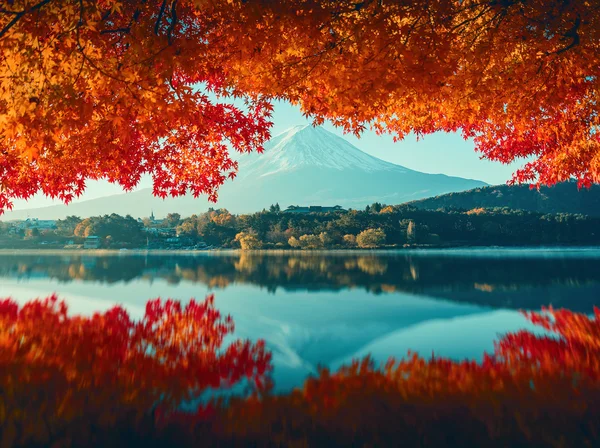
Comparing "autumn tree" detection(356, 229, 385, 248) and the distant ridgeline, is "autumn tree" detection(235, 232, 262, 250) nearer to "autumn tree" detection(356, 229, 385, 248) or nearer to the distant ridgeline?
the distant ridgeline

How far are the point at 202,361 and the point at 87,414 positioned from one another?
166cm

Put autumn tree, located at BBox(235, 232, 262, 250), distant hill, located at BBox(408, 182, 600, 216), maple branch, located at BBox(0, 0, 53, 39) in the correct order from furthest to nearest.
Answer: distant hill, located at BBox(408, 182, 600, 216) < autumn tree, located at BBox(235, 232, 262, 250) < maple branch, located at BBox(0, 0, 53, 39)

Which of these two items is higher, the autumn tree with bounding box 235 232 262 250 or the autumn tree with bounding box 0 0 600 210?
the autumn tree with bounding box 0 0 600 210

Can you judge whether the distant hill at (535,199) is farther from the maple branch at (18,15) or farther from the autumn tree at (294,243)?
the maple branch at (18,15)

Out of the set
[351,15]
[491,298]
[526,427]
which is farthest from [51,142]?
[491,298]

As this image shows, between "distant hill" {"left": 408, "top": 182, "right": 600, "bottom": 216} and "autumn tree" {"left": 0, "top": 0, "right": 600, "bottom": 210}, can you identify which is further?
"distant hill" {"left": 408, "top": 182, "right": 600, "bottom": 216}

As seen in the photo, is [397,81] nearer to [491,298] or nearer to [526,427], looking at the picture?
[526,427]

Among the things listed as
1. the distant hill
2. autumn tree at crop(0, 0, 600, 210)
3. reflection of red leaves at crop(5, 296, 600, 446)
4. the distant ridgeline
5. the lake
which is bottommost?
the lake

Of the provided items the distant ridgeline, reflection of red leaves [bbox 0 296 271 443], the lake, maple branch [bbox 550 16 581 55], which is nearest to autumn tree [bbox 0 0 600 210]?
maple branch [bbox 550 16 581 55]

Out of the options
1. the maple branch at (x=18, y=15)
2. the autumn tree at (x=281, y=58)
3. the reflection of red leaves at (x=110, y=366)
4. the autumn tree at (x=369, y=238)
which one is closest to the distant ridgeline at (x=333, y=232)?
the autumn tree at (x=369, y=238)

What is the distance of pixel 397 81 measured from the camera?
4641mm

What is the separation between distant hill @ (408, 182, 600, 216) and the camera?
6700 cm

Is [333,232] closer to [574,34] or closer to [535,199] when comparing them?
[574,34]

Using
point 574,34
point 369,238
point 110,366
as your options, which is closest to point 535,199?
point 369,238
